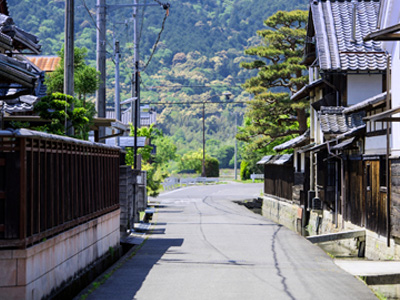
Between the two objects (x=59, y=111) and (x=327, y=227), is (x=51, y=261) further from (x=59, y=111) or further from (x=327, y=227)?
(x=327, y=227)

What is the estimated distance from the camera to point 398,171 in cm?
1773

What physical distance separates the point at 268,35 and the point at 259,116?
5.24m

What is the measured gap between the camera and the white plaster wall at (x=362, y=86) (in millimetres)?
27234

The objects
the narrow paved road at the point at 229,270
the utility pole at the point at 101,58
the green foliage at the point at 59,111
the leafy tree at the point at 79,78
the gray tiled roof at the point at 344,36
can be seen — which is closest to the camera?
the narrow paved road at the point at 229,270

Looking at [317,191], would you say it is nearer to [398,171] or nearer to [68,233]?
[398,171]

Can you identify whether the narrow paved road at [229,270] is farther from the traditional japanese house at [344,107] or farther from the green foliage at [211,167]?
the green foliage at [211,167]

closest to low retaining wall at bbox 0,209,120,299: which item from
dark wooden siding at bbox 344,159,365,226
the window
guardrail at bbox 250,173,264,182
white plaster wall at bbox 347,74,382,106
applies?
the window

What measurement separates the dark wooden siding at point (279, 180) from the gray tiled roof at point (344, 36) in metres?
11.7

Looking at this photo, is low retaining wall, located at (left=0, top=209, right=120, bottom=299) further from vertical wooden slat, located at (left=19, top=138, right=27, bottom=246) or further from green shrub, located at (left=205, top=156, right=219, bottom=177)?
green shrub, located at (left=205, top=156, right=219, bottom=177)

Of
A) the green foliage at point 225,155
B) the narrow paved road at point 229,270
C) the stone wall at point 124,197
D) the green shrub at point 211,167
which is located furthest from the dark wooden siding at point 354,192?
the green foliage at point 225,155

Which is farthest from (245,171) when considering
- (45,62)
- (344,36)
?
(344,36)

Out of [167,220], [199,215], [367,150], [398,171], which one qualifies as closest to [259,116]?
[199,215]

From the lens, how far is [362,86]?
89.6ft

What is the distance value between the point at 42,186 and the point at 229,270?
625 centimetres
